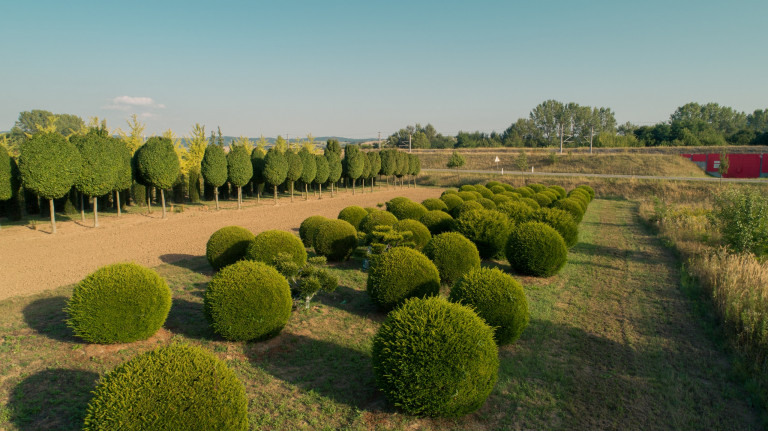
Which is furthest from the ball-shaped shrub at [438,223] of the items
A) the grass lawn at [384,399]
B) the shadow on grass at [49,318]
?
the shadow on grass at [49,318]

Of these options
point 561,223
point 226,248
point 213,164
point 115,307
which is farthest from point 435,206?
point 213,164

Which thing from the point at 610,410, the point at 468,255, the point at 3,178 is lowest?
the point at 610,410

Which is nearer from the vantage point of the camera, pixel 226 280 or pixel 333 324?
pixel 226 280

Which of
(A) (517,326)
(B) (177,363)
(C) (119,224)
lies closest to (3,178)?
(C) (119,224)

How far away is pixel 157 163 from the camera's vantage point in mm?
22500

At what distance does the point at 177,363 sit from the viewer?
4352 mm

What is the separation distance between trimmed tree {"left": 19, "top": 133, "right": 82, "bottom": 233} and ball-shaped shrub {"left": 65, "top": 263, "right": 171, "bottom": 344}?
559 inches

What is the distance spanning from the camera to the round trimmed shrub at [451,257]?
11.0 m

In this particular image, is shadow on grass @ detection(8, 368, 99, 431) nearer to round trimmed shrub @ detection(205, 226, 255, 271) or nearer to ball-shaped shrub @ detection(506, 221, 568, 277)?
round trimmed shrub @ detection(205, 226, 255, 271)

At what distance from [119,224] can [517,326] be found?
2105 cm

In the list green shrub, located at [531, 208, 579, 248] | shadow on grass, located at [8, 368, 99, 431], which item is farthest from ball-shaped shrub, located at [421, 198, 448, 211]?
shadow on grass, located at [8, 368, 99, 431]

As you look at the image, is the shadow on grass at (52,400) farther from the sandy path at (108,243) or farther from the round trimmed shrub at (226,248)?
the sandy path at (108,243)

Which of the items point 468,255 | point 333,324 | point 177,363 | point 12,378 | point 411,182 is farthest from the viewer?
point 411,182

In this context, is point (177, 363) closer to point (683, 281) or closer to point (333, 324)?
point (333, 324)
